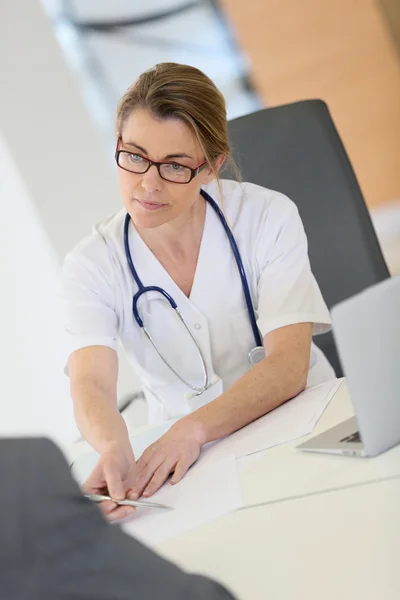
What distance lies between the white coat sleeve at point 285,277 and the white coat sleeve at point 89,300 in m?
0.29

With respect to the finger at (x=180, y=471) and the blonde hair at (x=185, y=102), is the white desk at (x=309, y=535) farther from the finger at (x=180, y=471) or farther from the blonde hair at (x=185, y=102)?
the blonde hair at (x=185, y=102)

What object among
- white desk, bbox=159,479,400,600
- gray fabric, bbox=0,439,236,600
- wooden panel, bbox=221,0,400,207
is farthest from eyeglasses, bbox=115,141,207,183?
wooden panel, bbox=221,0,400,207

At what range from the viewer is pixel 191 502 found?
1.10 metres

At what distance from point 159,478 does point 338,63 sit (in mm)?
2974

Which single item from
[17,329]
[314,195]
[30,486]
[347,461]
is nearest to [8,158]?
[17,329]

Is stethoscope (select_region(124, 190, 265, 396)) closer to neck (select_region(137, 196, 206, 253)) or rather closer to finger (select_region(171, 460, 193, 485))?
neck (select_region(137, 196, 206, 253))

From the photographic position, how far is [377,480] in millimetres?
Result: 979

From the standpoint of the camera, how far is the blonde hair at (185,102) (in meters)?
1.50

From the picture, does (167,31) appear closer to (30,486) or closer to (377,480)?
(377,480)

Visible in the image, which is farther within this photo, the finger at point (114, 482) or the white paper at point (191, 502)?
the finger at point (114, 482)

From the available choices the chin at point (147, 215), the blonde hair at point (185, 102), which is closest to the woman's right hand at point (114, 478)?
the chin at point (147, 215)

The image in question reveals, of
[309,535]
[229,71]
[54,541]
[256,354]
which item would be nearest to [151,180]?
[256,354]

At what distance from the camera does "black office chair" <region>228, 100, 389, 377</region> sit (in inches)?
68.9

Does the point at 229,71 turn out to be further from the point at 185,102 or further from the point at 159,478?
the point at 159,478
